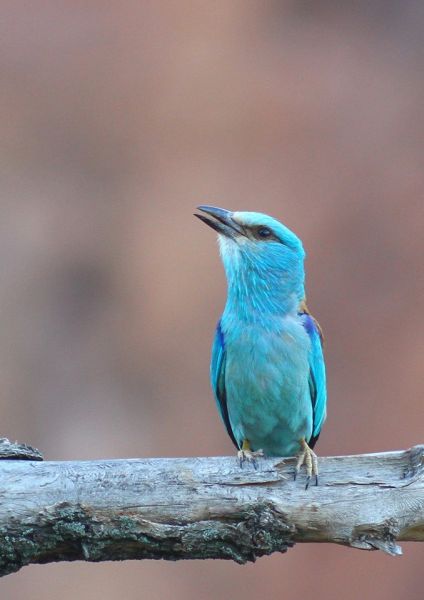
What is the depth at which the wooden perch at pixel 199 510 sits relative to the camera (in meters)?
3.07

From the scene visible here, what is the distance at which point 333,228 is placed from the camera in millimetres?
7230

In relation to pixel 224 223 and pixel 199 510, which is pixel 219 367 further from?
pixel 199 510

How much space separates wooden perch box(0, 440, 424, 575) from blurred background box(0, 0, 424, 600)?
3819 mm

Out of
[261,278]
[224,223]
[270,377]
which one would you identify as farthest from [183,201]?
[270,377]

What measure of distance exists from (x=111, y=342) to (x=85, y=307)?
0.32 metres

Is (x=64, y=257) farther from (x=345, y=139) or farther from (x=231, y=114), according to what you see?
(x=345, y=139)

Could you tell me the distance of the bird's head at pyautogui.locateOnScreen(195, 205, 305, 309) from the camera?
4141 mm

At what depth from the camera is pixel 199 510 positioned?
3.12 metres

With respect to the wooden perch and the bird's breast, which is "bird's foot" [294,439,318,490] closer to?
the wooden perch

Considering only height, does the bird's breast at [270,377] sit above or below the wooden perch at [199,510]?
above

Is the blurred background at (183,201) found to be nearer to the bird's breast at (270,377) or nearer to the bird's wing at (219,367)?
the bird's wing at (219,367)

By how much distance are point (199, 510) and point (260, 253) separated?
139cm

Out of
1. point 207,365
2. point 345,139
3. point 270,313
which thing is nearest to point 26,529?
point 270,313

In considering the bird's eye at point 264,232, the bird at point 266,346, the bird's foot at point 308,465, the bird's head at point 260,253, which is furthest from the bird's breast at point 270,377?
the bird's foot at point 308,465
